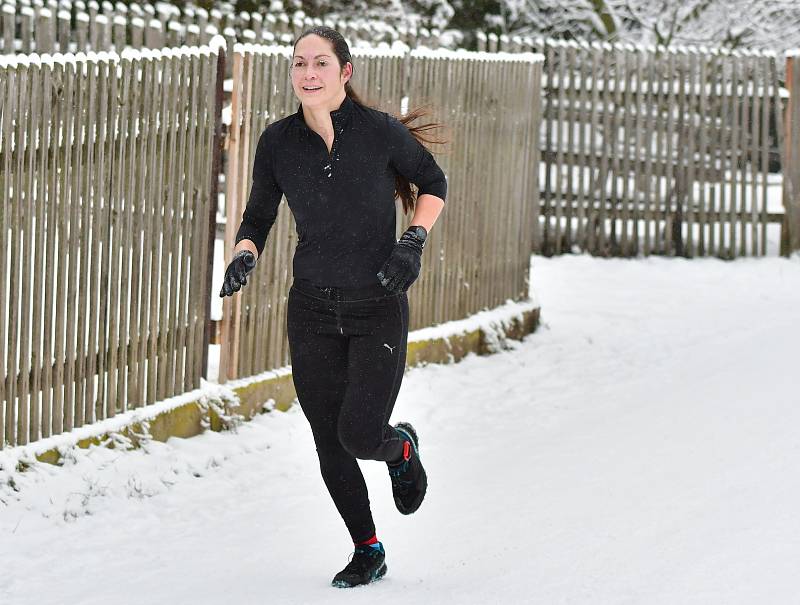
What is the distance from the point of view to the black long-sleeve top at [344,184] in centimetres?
441

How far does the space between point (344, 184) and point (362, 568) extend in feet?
4.14

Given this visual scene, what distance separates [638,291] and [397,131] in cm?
726

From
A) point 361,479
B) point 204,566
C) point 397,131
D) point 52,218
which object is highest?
point 397,131

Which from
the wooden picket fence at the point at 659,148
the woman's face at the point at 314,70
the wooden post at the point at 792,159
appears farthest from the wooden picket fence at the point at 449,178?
the wooden post at the point at 792,159

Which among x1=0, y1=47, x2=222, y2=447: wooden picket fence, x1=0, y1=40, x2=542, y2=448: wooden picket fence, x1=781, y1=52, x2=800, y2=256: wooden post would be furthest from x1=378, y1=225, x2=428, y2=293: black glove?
x1=781, y1=52, x2=800, y2=256: wooden post

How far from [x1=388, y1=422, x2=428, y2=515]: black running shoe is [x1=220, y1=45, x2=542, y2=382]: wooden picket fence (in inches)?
92.6

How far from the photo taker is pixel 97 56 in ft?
19.0

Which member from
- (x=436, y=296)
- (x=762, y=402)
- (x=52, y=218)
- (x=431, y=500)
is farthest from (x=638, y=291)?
(x=52, y=218)

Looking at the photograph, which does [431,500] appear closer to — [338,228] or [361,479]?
[361,479]

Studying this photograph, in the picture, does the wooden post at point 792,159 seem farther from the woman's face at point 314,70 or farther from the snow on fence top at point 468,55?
the woman's face at point 314,70

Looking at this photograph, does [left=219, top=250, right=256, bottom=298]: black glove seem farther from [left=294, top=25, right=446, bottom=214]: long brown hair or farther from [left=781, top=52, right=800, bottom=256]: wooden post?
[left=781, top=52, right=800, bottom=256]: wooden post

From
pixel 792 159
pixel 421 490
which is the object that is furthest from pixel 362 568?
pixel 792 159

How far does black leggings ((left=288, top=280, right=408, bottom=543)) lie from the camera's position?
14.5ft

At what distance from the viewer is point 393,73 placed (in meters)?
7.98
